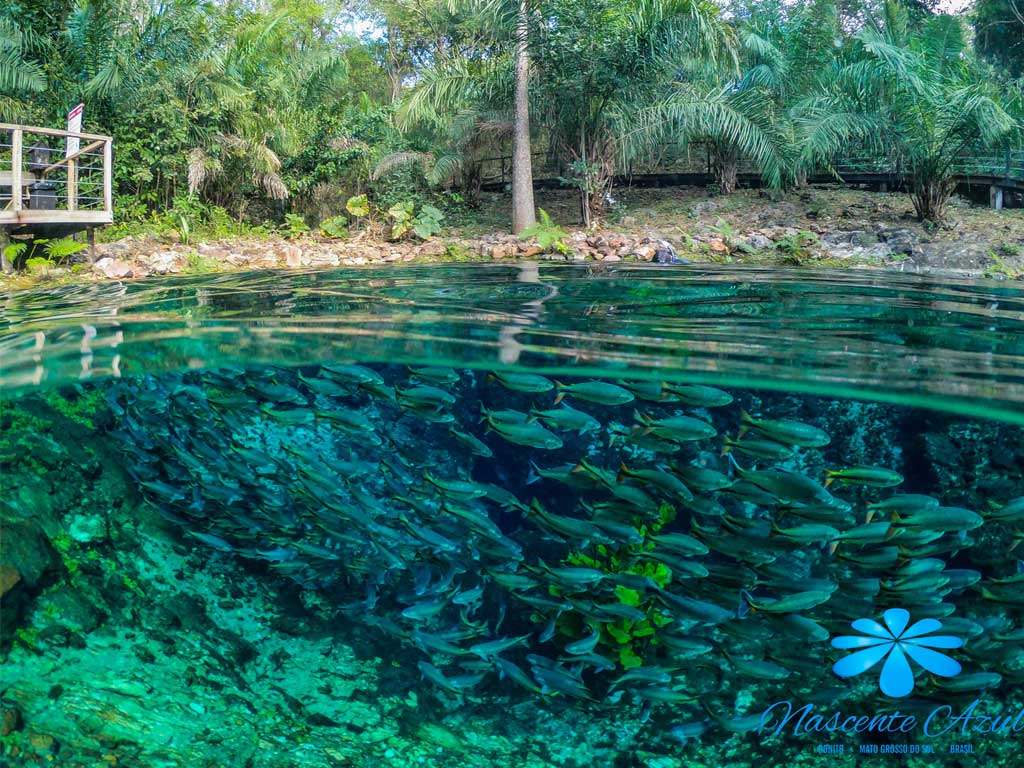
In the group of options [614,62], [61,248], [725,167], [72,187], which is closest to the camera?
[61,248]

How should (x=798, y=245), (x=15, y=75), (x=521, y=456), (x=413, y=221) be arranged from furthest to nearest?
(x=413, y=221)
(x=798, y=245)
(x=15, y=75)
(x=521, y=456)

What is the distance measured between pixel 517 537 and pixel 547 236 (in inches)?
357

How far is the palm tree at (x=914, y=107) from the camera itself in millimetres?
15344

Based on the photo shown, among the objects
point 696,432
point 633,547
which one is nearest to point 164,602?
point 633,547

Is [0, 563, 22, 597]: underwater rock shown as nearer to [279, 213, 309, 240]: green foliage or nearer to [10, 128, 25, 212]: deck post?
[10, 128, 25, 212]: deck post

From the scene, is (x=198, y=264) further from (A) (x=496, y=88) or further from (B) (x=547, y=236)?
(A) (x=496, y=88)

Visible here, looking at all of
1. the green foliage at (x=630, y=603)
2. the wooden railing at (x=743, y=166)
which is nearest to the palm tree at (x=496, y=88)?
the wooden railing at (x=743, y=166)

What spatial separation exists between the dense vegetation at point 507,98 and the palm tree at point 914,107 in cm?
5

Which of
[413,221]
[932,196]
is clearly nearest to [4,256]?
[413,221]

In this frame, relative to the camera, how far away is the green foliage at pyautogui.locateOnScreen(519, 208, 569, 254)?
16.3 m

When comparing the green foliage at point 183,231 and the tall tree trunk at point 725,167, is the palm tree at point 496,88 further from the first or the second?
the tall tree trunk at point 725,167

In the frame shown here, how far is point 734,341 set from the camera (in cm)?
696

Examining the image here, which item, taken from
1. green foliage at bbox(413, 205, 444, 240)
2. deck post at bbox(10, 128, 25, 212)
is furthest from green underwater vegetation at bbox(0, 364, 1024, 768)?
green foliage at bbox(413, 205, 444, 240)

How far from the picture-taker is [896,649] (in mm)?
5410
